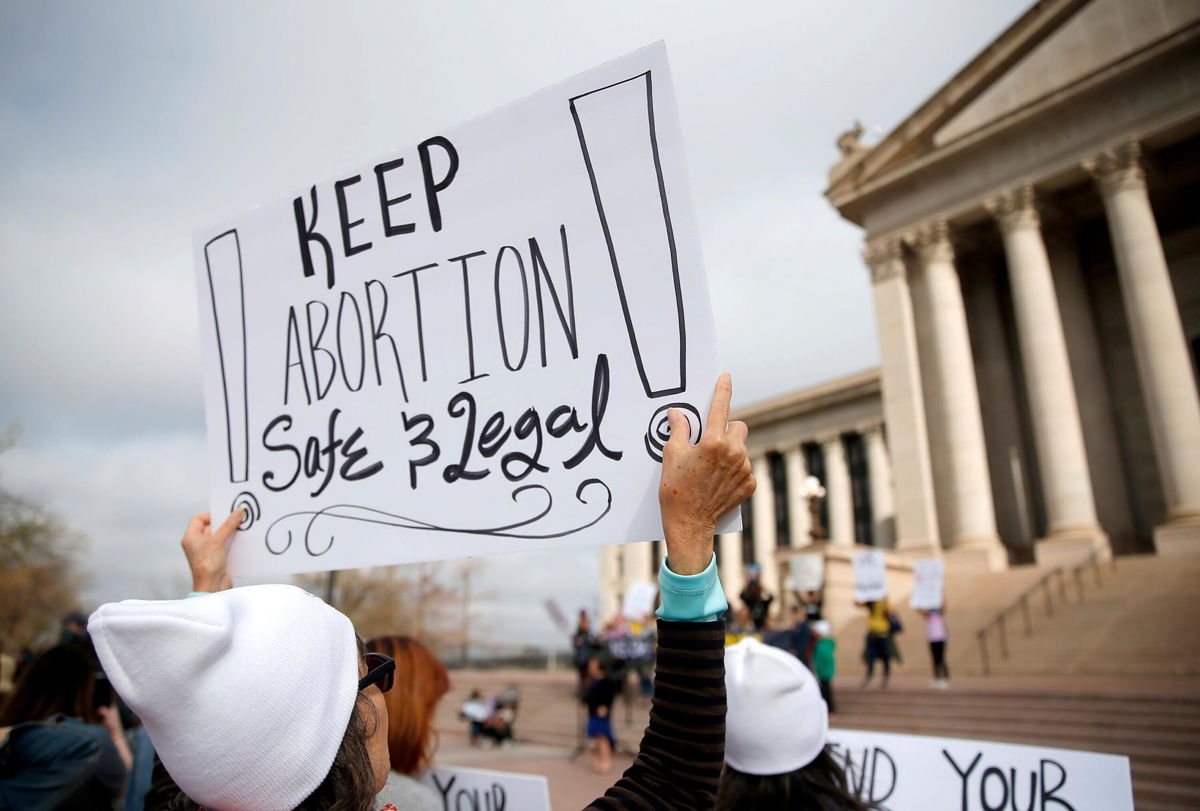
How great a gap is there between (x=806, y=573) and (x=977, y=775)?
19.6m

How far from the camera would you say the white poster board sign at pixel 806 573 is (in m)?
21.7

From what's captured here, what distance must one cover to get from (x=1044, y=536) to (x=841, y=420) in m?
19.7

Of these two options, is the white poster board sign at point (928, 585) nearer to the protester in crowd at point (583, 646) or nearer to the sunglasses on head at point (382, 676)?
the protester in crowd at point (583, 646)

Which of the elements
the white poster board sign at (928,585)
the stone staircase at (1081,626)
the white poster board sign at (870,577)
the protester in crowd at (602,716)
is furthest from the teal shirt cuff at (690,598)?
the stone staircase at (1081,626)

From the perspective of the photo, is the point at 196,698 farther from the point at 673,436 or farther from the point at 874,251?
the point at 874,251

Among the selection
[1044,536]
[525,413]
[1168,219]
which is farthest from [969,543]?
[525,413]

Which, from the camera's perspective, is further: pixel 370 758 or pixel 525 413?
pixel 525 413

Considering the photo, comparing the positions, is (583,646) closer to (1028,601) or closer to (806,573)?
(806,573)

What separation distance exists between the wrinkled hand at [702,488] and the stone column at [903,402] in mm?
25455

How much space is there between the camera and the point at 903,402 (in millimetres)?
26781

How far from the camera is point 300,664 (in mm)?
1369

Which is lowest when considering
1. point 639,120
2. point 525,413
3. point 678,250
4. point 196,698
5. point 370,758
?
point 370,758

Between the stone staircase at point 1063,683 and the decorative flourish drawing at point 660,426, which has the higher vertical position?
the decorative flourish drawing at point 660,426

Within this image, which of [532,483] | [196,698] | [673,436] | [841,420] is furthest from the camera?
[841,420]
